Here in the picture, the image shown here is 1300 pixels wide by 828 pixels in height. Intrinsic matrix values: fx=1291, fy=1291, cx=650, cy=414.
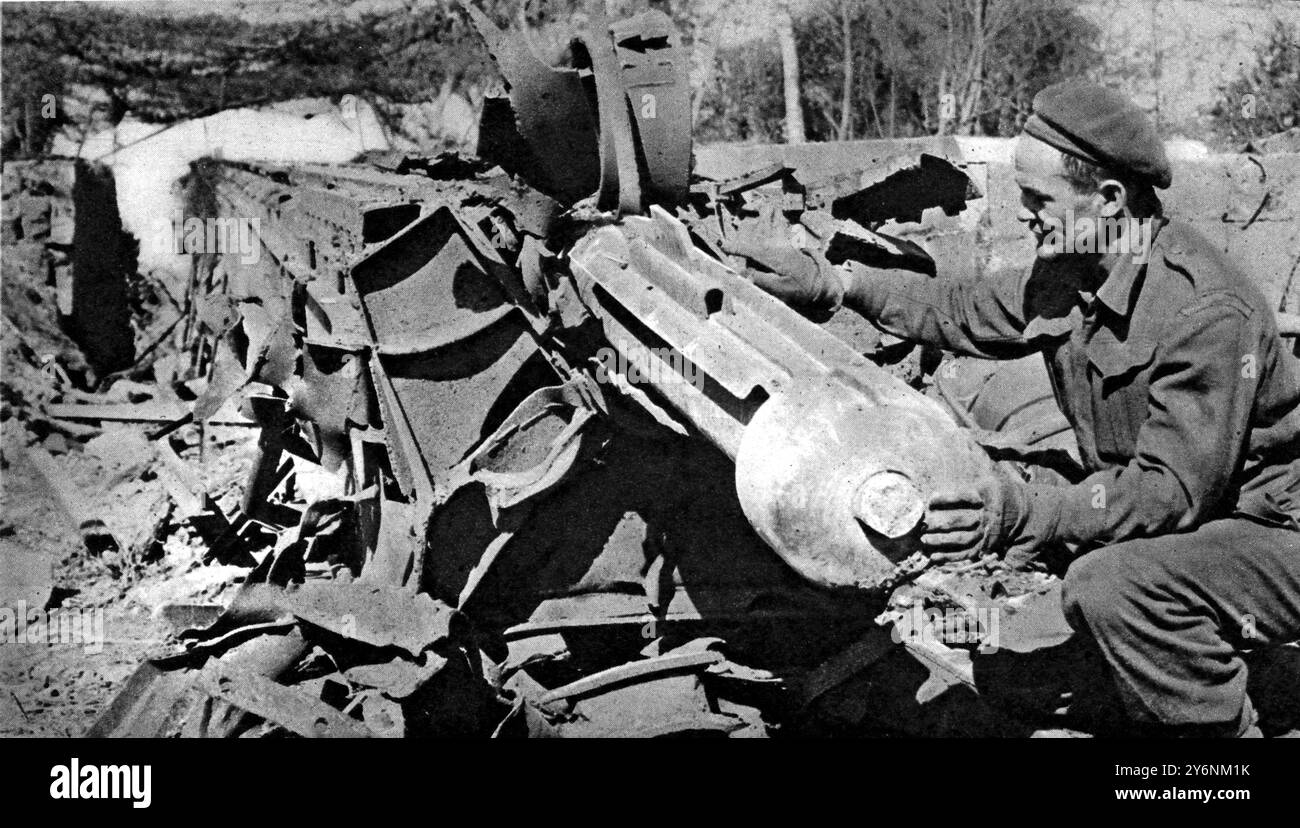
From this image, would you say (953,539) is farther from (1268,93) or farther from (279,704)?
(1268,93)

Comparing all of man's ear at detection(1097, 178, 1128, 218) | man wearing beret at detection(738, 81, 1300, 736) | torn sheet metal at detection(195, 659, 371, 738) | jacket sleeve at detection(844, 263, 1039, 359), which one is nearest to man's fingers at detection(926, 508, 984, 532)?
man wearing beret at detection(738, 81, 1300, 736)

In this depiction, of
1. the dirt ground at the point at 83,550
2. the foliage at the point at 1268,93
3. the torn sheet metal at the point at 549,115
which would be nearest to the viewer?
the torn sheet metal at the point at 549,115

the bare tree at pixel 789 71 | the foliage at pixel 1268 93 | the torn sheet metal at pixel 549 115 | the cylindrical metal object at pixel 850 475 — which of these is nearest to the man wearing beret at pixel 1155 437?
the cylindrical metal object at pixel 850 475

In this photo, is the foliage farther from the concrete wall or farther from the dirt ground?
the dirt ground

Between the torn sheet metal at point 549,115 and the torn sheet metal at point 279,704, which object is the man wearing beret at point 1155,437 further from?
the torn sheet metal at point 279,704

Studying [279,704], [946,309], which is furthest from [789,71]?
[279,704]

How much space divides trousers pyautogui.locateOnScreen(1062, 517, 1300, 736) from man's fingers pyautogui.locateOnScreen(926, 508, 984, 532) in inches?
29.2

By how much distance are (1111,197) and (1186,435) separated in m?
0.65

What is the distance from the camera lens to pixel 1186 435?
10.2 feet

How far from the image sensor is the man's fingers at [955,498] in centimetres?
279

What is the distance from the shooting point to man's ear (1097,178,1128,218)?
330 centimetres

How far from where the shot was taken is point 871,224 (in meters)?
5.97

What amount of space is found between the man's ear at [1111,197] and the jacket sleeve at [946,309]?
24.5 inches
